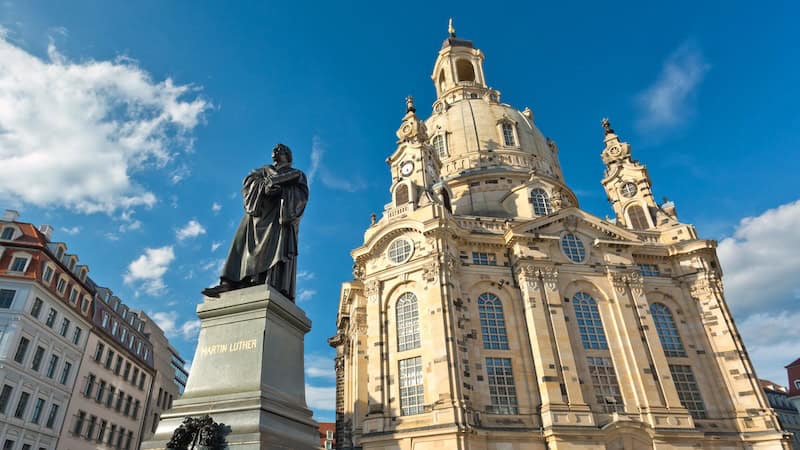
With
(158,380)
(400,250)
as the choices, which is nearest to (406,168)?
(400,250)

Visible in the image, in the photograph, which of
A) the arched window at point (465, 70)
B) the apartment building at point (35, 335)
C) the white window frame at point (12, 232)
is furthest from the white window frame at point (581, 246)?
the white window frame at point (12, 232)

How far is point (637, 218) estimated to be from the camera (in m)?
44.8

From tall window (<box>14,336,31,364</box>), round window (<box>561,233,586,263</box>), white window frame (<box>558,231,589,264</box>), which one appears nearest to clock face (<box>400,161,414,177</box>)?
white window frame (<box>558,231,589,264</box>)

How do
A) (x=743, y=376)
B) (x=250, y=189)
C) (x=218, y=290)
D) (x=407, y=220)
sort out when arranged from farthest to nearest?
(x=407, y=220), (x=743, y=376), (x=250, y=189), (x=218, y=290)

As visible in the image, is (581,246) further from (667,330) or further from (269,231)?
(269,231)

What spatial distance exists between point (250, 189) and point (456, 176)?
3925 cm

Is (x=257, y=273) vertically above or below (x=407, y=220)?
below

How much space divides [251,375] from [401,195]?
33082mm

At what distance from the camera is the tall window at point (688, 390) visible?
32.2 m

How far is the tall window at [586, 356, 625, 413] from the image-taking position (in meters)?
30.5

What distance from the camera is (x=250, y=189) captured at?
9688 millimetres

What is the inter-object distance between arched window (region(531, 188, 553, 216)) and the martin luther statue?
1377 inches

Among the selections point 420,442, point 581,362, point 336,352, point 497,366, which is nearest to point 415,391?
point 420,442

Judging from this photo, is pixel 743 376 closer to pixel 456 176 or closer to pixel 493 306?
pixel 493 306
